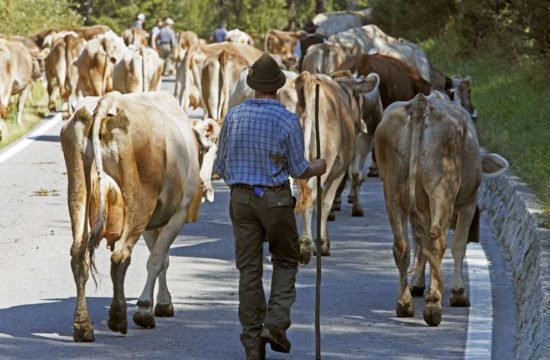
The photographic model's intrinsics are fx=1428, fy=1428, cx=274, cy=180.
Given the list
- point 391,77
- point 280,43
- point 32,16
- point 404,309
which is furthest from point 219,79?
point 32,16

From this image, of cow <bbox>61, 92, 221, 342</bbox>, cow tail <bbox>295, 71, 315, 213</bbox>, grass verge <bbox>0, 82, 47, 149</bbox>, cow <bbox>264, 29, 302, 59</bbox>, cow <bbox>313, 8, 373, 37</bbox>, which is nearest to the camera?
cow <bbox>61, 92, 221, 342</bbox>

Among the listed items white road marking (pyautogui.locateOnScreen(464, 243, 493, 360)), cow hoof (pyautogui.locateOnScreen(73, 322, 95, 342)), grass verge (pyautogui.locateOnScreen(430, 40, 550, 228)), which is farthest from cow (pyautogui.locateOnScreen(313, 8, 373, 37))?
cow hoof (pyautogui.locateOnScreen(73, 322, 95, 342))

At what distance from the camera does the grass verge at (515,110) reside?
14.9m

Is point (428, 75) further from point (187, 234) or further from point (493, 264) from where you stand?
point (493, 264)

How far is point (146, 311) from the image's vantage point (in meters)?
9.62

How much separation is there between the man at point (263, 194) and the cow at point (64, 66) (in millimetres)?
19221

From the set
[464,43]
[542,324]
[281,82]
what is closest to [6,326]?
[281,82]

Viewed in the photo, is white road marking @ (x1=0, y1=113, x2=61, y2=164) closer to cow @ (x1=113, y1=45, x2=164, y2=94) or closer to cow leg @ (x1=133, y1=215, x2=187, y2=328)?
cow @ (x1=113, y1=45, x2=164, y2=94)

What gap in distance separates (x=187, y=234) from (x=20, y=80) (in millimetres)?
11711

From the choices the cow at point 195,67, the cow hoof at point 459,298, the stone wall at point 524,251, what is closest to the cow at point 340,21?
the cow at point 195,67

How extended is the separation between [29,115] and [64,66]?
1.21 meters

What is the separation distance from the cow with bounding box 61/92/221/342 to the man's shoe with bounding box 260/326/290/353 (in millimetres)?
1180

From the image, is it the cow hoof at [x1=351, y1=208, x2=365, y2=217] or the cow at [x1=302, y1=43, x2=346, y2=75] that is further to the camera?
the cow at [x1=302, y1=43, x2=346, y2=75]

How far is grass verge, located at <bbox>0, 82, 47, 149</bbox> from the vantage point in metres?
24.0
